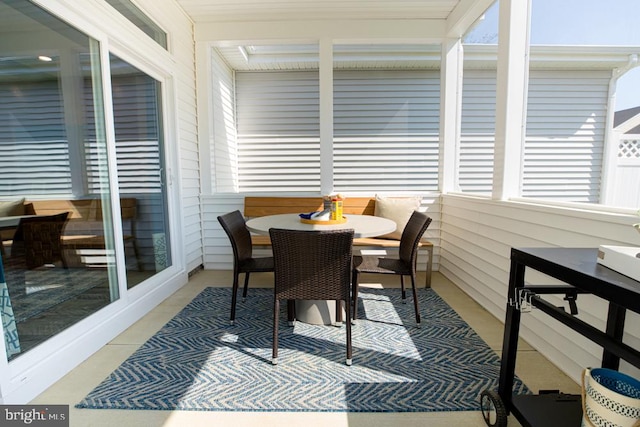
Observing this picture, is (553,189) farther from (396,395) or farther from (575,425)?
(396,395)

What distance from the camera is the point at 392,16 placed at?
3.56 meters

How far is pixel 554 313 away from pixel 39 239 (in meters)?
2.71

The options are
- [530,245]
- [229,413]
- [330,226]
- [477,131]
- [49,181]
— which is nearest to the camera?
[229,413]

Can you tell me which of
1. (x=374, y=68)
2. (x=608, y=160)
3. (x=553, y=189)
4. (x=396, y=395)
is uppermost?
(x=374, y=68)

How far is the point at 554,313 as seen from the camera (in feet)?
3.87

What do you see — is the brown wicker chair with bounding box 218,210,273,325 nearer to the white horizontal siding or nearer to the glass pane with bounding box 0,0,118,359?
the glass pane with bounding box 0,0,118,359

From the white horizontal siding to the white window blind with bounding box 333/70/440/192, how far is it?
1.46 meters

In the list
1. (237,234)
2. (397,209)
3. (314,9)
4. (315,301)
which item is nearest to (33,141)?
(237,234)

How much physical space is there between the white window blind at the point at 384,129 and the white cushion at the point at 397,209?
1.05m

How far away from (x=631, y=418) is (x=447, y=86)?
3.47 metres

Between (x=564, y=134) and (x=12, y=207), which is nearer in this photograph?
(x=12, y=207)

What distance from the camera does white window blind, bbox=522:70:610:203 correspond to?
2.20 metres

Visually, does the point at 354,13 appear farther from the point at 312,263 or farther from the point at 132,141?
the point at 312,263

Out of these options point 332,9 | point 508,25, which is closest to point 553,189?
point 508,25
